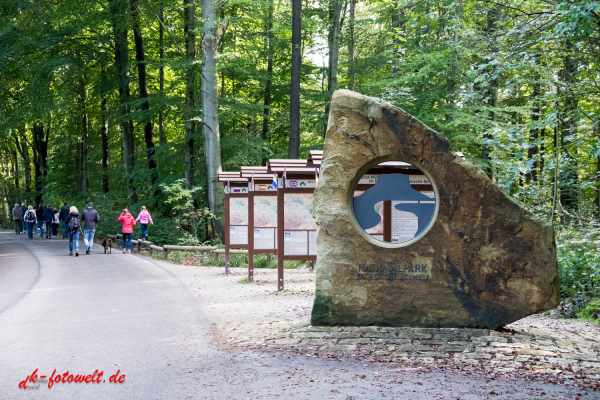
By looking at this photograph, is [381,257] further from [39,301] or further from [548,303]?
[39,301]

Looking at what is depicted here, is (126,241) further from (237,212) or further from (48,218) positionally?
(48,218)

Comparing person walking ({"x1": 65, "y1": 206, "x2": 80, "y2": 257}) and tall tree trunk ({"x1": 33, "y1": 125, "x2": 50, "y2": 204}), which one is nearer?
person walking ({"x1": 65, "y1": 206, "x2": 80, "y2": 257})

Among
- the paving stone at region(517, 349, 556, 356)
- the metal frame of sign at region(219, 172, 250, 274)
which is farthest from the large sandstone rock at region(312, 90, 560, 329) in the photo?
the metal frame of sign at region(219, 172, 250, 274)

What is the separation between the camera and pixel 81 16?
2461 cm

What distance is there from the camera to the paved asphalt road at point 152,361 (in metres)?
4.84

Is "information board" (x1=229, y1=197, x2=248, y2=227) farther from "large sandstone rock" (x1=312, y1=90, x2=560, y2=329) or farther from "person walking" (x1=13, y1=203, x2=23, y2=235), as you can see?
"person walking" (x1=13, y1=203, x2=23, y2=235)

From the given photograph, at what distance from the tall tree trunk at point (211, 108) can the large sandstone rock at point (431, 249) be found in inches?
475

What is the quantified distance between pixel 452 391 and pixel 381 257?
7.94 ft

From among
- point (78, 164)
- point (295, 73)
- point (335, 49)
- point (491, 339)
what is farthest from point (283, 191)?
point (78, 164)

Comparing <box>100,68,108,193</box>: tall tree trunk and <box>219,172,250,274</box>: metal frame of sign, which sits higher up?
<box>100,68,108,193</box>: tall tree trunk

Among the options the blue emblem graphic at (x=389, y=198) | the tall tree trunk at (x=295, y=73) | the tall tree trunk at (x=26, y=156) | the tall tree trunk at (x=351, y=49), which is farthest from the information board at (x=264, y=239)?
the tall tree trunk at (x=26, y=156)

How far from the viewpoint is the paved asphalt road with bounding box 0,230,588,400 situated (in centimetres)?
484

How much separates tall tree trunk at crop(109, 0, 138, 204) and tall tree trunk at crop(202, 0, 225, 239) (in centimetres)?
586

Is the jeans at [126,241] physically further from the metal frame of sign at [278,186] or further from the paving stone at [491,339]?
the paving stone at [491,339]
